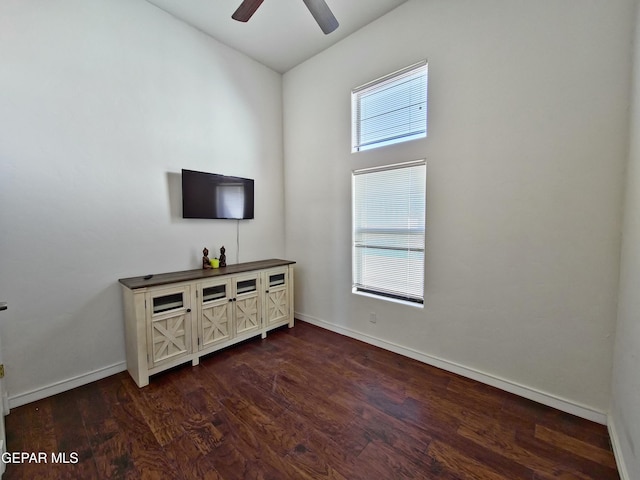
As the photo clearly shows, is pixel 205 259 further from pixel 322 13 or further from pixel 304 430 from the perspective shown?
pixel 322 13

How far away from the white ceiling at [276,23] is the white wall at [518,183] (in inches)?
7.6

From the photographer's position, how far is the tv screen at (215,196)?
8.79ft

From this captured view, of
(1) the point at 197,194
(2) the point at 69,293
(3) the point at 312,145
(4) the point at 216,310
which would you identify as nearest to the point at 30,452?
(2) the point at 69,293

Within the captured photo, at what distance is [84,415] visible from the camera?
1824mm

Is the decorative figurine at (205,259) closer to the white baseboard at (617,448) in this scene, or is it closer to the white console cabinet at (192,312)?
the white console cabinet at (192,312)

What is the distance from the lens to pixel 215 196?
2.89 m

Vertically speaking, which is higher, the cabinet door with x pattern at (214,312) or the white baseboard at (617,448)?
the cabinet door with x pattern at (214,312)

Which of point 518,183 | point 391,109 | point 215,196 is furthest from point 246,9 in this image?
point 518,183

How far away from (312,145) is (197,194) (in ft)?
4.95

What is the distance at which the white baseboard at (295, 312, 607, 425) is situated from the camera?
1.79 meters

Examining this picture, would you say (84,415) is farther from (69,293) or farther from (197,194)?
(197,194)

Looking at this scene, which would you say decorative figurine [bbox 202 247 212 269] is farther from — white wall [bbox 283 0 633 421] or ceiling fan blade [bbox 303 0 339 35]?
ceiling fan blade [bbox 303 0 339 35]

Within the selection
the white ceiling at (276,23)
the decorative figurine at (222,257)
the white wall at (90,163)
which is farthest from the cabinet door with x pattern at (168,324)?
the white ceiling at (276,23)

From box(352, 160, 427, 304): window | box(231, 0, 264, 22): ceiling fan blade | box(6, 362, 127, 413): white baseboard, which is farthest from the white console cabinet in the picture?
box(231, 0, 264, 22): ceiling fan blade
